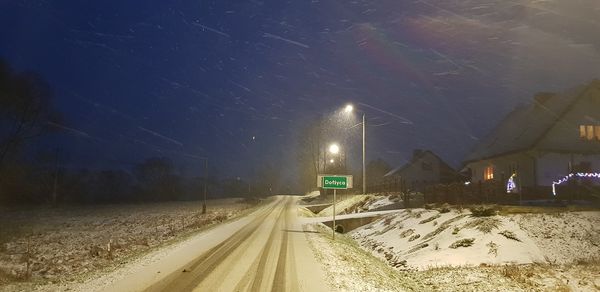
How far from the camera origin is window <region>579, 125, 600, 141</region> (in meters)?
34.5

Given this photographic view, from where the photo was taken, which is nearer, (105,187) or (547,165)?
(547,165)

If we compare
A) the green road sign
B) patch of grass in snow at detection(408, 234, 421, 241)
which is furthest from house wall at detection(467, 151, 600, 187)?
patch of grass in snow at detection(408, 234, 421, 241)

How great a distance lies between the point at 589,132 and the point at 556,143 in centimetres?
307

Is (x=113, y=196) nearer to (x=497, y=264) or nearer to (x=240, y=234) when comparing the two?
(x=240, y=234)

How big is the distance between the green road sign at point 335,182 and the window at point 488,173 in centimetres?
2248

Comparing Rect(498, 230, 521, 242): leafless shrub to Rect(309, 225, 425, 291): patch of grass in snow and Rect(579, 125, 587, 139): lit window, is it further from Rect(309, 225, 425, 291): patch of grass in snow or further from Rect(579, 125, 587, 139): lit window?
Rect(579, 125, 587, 139): lit window

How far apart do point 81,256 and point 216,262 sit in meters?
10.7

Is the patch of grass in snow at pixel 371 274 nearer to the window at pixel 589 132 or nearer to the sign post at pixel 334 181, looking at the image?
the sign post at pixel 334 181

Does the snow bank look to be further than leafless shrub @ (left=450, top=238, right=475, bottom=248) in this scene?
No

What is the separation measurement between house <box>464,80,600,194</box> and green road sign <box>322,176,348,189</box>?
11.5 meters

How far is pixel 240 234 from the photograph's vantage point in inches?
1046

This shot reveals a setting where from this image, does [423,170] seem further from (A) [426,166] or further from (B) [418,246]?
(B) [418,246]

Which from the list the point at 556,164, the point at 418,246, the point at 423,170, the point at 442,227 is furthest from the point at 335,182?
the point at 423,170

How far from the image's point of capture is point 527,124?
38781 mm
